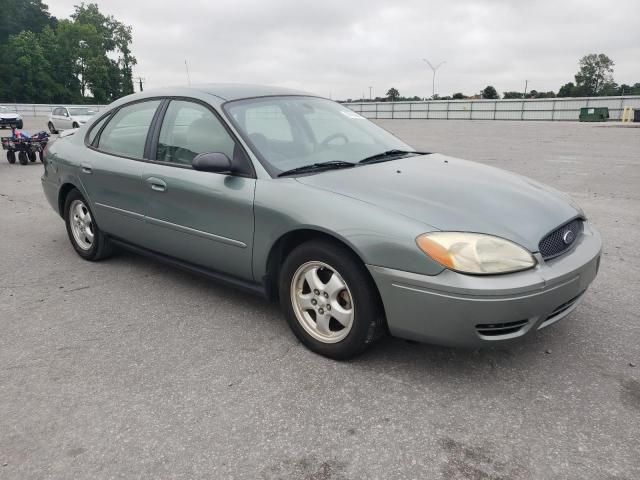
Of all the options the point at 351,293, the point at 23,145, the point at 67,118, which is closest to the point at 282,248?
the point at 351,293

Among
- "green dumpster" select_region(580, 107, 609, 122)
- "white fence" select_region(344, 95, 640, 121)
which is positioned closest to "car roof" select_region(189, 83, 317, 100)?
"green dumpster" select_region(580, 107, 609, 122)

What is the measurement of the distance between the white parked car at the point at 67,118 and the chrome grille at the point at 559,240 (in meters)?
23.7

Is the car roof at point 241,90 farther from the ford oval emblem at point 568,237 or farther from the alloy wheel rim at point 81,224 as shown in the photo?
the ford oval emblem at point 568,237

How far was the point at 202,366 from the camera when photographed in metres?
2.94

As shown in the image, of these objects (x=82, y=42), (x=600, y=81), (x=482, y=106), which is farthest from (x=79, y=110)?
(x=600, y=81)

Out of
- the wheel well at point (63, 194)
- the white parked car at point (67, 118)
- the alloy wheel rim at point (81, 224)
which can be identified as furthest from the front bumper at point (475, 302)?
the white parked car at point (67, 118)

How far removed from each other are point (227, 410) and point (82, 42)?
308ft

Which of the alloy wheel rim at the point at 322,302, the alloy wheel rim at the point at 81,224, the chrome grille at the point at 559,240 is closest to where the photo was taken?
the chrome grille at the point at 559,240

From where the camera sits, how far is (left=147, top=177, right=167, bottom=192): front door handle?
3.71 metres

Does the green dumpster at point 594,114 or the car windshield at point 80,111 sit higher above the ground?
the car windshield at point 80,111

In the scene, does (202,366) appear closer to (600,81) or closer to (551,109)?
(551,109)

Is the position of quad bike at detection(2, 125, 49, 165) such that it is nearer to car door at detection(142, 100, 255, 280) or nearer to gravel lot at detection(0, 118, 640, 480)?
gravel lot at detection(0, 118, 640, 480)

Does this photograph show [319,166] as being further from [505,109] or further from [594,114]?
[505,109]

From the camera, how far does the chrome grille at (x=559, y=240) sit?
2.69 metres
